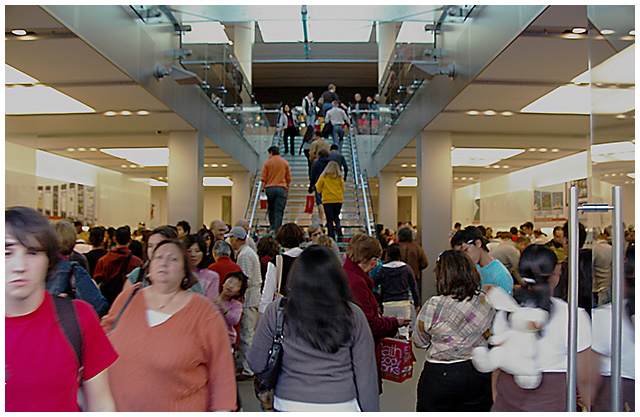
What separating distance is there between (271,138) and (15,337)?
1920cm

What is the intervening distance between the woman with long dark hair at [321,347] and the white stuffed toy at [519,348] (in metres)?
→ 0.89

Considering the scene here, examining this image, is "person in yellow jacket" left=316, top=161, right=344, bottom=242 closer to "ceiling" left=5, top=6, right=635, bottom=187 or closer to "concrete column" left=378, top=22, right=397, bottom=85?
"ceiling" left=5, top=6, right=635, bottom=187

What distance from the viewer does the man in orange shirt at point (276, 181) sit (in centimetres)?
1128

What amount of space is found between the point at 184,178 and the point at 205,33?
120 inches

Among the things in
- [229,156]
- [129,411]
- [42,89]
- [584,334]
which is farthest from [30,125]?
[584,334]

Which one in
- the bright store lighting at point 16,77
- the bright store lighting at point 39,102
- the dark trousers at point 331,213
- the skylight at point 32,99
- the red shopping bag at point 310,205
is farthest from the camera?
the red shopping bag at point 310,205

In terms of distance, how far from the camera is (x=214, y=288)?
16.3ft

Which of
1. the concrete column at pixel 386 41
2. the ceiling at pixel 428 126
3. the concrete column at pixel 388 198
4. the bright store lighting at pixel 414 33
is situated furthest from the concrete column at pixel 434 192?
A: the concrete column at pixel 388 198

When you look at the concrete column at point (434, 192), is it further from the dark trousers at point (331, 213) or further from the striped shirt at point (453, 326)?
the striped shirt at point (453, 326)

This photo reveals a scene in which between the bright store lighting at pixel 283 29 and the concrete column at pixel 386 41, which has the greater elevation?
the concrete column at pixel 386 41

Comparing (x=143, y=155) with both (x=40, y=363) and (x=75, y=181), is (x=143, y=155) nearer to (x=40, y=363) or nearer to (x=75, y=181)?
(x=75, y=181)

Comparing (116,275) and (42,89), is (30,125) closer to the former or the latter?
(42,89)

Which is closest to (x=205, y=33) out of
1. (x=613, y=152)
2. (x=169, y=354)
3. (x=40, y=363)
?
(x=169, y=354)

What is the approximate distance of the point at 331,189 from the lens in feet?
34.6
